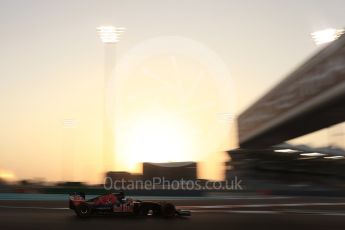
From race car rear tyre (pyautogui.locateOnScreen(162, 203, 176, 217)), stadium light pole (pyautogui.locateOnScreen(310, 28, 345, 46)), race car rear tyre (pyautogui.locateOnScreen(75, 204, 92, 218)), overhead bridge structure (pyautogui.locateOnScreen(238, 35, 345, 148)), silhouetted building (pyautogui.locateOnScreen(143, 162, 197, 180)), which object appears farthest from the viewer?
silhouetted building (pyautogui.locateOnScreen(143, 162, 197, 180))

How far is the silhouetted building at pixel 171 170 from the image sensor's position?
89.8m

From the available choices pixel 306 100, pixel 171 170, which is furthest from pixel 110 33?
pixel 171 170

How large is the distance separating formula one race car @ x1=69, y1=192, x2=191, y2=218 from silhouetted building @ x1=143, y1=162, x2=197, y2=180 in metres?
71.6

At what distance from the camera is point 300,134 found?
189ft

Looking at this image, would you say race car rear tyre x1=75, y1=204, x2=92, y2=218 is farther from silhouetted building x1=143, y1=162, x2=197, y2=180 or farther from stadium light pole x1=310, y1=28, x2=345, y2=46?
silhouetted building x1=143, y1=162, x2=197, y2=180

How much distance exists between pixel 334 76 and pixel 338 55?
4.72 ft

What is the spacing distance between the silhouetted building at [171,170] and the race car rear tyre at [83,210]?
71711mm

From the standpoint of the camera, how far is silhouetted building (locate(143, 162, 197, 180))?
89812 mm

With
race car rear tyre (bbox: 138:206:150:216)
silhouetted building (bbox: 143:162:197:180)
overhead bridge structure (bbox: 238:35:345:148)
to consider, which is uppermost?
overhead bridge structure (bbox: 238:35:345:148)

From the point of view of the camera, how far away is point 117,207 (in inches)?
675

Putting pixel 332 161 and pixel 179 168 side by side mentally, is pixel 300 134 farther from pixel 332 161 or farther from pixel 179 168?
pixel 332 161

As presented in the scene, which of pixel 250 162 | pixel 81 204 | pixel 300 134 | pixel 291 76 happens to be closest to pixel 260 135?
pixel 300 134

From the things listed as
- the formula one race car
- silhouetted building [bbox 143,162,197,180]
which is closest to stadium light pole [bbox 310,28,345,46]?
the formula one race car

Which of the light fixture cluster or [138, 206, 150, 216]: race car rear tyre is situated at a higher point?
the light fixture cluster
